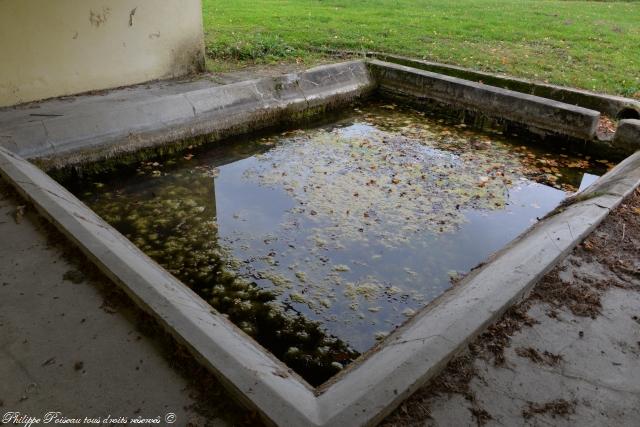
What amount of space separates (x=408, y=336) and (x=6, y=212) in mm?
3273

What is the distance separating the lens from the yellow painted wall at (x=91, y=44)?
21.2ft

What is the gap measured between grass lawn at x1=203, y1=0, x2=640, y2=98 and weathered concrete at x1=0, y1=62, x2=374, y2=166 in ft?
4.11

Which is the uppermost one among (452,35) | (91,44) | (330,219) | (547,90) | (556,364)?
(91,44)

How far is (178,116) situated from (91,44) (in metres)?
1.69

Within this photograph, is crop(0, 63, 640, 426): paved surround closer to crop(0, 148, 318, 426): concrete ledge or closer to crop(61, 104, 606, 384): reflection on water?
crop(0, 148, 318, 426): concrete ledge

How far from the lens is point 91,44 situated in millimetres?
7133

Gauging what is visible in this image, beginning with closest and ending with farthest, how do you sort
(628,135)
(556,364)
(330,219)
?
(556,364), (330,219), (628,135)

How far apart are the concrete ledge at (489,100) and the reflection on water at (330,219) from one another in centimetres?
53

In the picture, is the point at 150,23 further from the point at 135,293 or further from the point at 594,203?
the point at 594,203

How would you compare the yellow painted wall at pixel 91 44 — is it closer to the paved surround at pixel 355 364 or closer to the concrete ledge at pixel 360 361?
the paved surround at pixel 355 364

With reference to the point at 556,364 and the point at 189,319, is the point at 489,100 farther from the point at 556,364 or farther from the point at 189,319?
the point at 189,319

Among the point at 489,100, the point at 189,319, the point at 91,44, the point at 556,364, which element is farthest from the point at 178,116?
the point at 556,364

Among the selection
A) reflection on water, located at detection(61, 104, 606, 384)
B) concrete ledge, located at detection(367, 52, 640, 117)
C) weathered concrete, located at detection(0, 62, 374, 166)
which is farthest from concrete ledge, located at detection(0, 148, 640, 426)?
concrete ledge, located at detection(367, 52, 640, 117)

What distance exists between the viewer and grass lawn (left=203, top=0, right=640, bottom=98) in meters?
9.49
